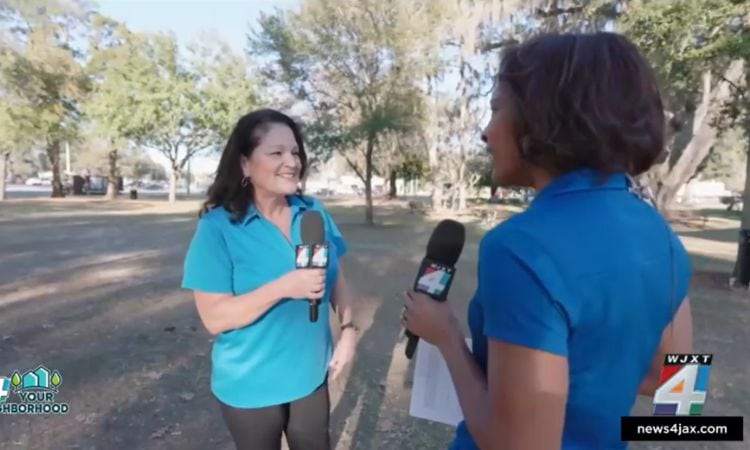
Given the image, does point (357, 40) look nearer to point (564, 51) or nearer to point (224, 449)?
point (224, 449)

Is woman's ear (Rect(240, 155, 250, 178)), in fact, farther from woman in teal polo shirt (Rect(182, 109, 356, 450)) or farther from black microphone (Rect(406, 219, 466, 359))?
black microphone (Rect(406, 219, 466, 359))

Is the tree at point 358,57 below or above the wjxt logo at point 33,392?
above

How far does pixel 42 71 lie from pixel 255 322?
30628 millimetres

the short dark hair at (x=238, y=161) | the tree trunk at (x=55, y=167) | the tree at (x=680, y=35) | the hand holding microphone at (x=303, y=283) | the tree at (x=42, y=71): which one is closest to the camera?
the hand holding microphone at (x=303, y=283)

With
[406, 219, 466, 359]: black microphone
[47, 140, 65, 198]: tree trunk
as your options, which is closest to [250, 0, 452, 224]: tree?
[406, 219, 466, 359]: black microphone

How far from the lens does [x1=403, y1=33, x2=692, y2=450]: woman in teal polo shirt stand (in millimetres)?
877

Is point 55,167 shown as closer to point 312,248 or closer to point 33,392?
point 33,392

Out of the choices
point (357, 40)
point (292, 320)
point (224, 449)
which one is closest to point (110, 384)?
point (224, 449)

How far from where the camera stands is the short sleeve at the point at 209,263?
191cm

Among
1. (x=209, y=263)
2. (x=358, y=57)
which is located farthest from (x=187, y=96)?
(x=209, y=263)

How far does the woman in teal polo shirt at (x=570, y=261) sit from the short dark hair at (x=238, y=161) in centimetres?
126

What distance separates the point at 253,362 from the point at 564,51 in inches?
58.1

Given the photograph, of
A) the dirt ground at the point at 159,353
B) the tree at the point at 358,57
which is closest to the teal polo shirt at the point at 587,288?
the dirt ground at the point at 159,353

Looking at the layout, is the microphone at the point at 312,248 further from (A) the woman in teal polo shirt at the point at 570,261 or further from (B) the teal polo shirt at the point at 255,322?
(A) the woman in teal polo shirt at the point at 570,261
